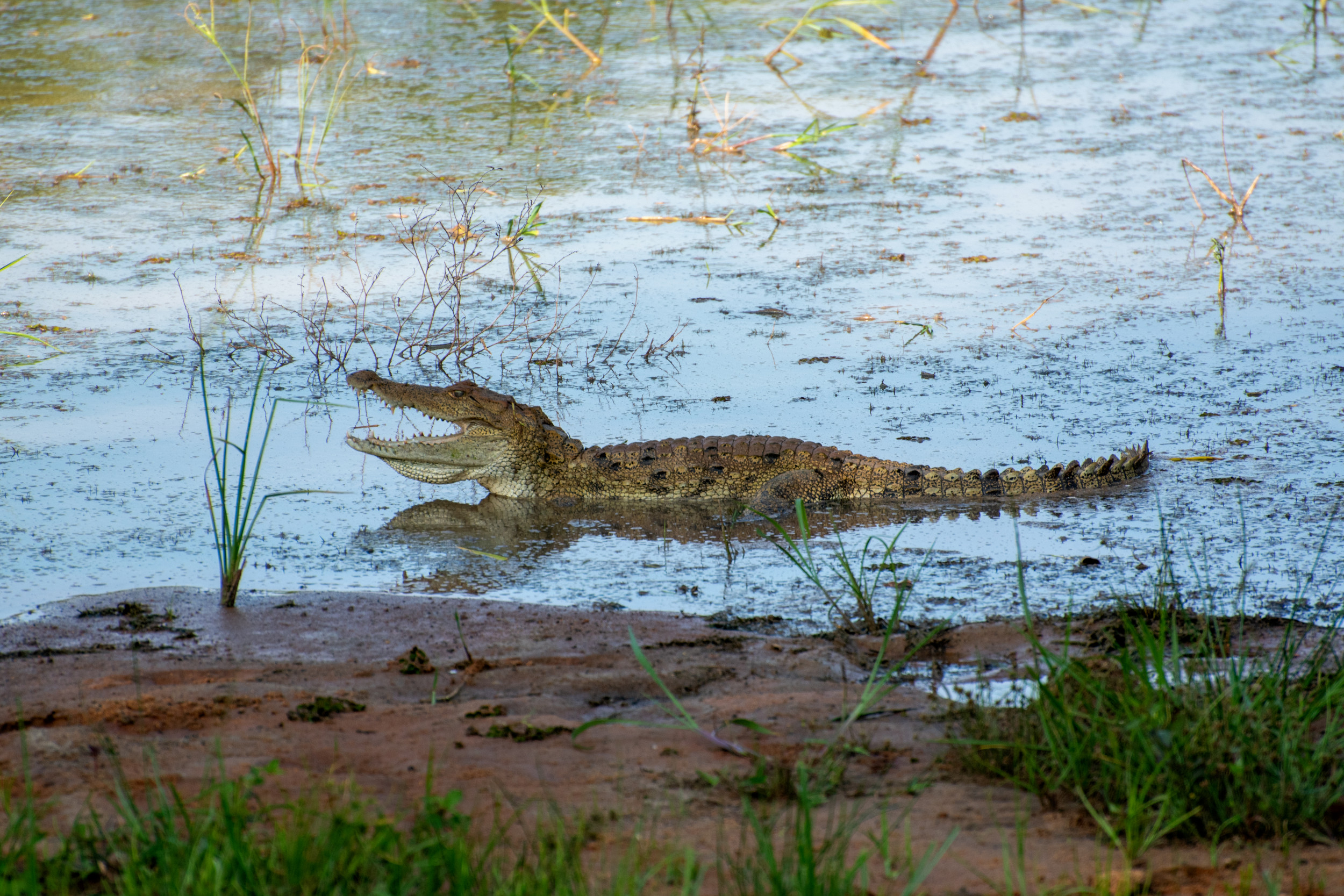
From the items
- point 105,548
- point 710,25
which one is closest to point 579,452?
point 105,548

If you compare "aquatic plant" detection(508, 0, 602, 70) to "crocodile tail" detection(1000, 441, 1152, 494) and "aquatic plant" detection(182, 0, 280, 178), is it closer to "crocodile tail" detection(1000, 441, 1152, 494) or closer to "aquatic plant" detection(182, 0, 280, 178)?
"aquatic plant" detection(182, 0, 280, 178)

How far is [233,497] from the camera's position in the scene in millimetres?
5539

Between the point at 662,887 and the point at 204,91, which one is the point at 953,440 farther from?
the point at 204,91

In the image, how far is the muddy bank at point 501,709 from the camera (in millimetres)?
2633

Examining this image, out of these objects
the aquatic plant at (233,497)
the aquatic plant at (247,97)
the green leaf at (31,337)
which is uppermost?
the aquatic plant at (247,97)

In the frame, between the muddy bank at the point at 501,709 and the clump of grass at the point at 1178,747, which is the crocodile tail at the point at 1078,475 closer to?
the muddy bank at the point at 501,709

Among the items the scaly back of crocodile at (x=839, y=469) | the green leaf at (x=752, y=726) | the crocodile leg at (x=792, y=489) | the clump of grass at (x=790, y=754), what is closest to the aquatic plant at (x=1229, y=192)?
the scaly back of crocodile at (x=839, y=469)

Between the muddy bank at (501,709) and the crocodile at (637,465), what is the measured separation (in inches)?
67.5

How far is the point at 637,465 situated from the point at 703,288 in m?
2.25

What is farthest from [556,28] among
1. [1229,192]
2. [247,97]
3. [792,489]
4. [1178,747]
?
[1178,747]

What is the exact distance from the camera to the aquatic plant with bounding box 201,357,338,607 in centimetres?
422

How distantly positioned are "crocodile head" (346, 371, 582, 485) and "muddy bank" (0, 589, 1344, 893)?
169 cm

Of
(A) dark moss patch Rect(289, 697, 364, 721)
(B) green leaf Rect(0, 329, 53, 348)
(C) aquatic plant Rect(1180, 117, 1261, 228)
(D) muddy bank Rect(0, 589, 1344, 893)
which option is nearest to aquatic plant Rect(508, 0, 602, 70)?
(C) aquatic plant Rect(1180, 117, 1261, 228)

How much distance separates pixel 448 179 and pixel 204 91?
13.2 ft
